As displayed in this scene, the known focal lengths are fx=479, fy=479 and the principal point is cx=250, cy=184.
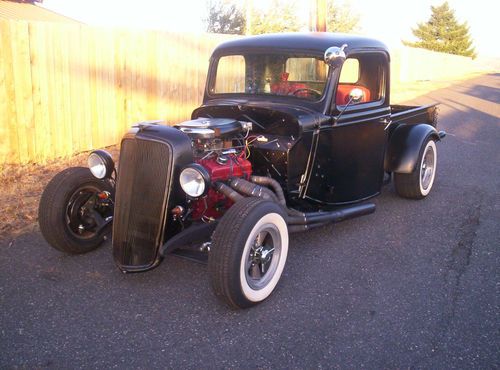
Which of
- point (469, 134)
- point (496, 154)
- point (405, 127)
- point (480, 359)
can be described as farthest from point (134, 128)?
point (469, 134)

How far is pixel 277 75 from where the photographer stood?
4.47 metres

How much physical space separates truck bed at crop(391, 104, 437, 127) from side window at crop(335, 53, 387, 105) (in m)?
0.47

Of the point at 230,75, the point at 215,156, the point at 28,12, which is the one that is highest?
the point at 28,12

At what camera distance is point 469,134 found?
401 inches

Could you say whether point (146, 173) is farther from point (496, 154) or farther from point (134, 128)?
point (496, 154)

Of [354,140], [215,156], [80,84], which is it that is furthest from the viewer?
[80,84]

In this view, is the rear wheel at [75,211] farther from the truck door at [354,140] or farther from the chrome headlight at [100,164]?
the truck door at [354,140]

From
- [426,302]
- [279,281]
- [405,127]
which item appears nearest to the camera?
[426,302]

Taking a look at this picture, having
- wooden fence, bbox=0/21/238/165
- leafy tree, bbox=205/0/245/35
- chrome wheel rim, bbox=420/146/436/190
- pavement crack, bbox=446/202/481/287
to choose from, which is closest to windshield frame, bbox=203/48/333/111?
pavement crack, bbox=446/202/481/287

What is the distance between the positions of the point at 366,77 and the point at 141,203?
283cm

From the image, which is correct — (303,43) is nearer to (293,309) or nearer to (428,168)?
(293,309)

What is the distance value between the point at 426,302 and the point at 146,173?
6.88 feet

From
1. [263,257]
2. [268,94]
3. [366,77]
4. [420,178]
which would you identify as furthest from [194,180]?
[420,178]

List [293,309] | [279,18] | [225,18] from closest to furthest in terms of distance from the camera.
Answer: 1. [293,309]
2. [279,18]
3. [225,18]
